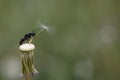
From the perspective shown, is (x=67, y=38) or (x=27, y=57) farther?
(x=67, y=38)

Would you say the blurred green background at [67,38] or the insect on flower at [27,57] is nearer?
the insect on flower at [27,57]

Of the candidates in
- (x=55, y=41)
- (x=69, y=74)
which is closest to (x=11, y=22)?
(x=55, y=41)

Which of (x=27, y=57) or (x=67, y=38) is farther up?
(x=67, y=38)

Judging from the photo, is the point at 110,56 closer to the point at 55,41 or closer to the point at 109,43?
the point at 109,43

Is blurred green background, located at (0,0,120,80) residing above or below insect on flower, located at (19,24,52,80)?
above

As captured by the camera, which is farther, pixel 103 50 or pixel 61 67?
pixel 103 50

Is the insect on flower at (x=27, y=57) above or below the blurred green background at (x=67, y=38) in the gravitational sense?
below

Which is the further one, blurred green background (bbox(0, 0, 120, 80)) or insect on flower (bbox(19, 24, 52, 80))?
blurred green background (bbox(0, 0, 120, 80))

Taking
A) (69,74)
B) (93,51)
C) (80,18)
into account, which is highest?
(80,18)
